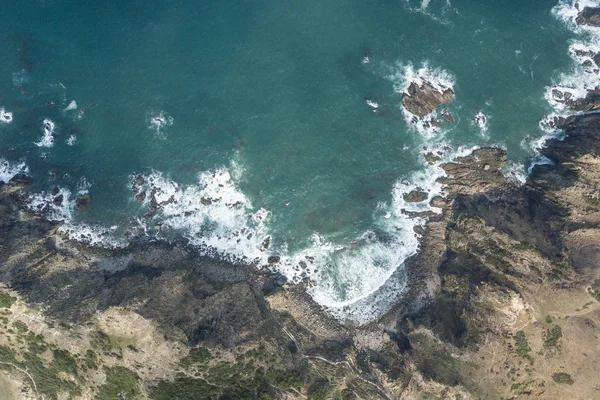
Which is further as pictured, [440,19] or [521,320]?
[440,19]

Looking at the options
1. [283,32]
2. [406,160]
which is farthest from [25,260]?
[406,160]

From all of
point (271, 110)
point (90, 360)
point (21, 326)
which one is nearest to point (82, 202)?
point (21, 326)

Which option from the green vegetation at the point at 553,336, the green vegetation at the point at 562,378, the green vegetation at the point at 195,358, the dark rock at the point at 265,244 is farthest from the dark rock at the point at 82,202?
the green vegetation at the point at 562,378

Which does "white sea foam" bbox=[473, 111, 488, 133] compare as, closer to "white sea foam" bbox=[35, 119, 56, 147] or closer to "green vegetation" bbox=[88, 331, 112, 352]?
"green vegetation" bbox=[88, 331, 112, 352]

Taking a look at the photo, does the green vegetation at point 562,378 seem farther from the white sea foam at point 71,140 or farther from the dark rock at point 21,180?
the dark rock at point 21,180

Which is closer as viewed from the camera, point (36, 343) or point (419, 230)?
point (36, 343)

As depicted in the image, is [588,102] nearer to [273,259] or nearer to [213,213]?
[273,259]

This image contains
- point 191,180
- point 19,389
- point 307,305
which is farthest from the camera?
point 191,180

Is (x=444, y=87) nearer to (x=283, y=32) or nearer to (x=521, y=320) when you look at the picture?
(x=283, y=32)
